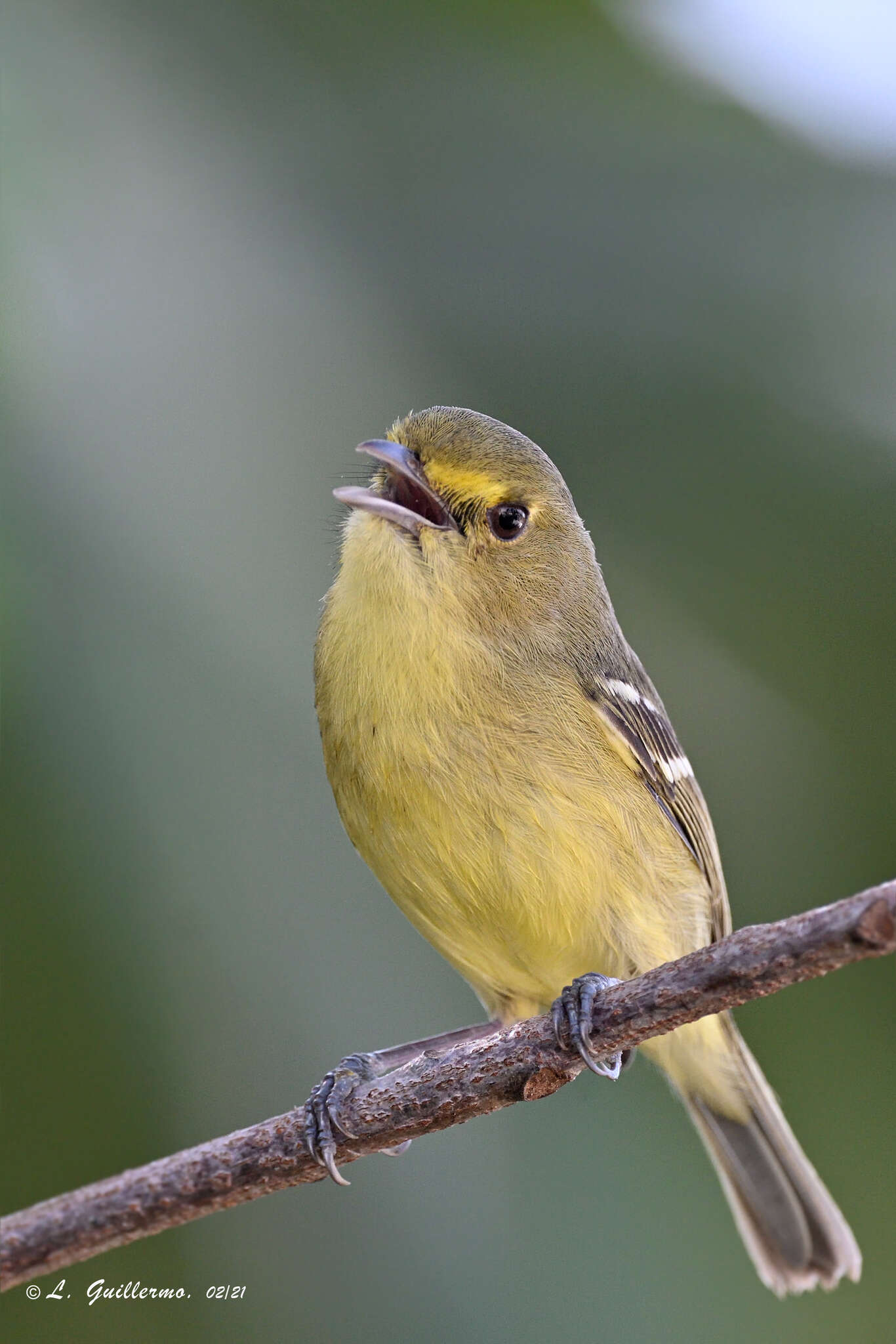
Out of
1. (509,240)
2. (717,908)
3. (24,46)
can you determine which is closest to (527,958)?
(717,908)

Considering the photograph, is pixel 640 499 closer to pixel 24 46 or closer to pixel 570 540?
pixel 570 540

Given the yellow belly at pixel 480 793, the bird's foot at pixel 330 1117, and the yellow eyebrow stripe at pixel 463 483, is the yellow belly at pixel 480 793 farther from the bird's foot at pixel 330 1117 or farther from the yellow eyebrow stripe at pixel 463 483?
the bird's foot at pixel 330 1117

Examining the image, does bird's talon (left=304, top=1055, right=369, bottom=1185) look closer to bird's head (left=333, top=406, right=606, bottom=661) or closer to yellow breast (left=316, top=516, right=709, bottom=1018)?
yellow breast (left=316, top=516, right=709, bottom=1018)

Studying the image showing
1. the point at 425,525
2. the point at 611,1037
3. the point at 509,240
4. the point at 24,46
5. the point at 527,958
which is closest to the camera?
the point at 611,1037

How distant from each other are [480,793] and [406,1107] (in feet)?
1.55

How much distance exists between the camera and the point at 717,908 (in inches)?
96.7

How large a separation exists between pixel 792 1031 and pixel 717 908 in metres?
0.28

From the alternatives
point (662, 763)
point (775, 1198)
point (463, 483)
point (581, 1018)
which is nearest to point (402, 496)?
point (463, 483)

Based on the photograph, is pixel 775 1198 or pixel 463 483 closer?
pixel 463 483

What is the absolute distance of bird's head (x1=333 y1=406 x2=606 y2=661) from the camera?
1.98 meters

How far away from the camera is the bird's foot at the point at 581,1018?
1.62m

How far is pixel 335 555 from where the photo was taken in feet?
7.79

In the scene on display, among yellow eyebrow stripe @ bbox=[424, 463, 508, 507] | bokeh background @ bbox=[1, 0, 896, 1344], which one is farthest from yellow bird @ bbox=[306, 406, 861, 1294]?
bokeh background @ bbox=[1, 0, 896, 1344]

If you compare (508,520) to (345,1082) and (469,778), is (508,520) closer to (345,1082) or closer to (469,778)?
(469,778)
